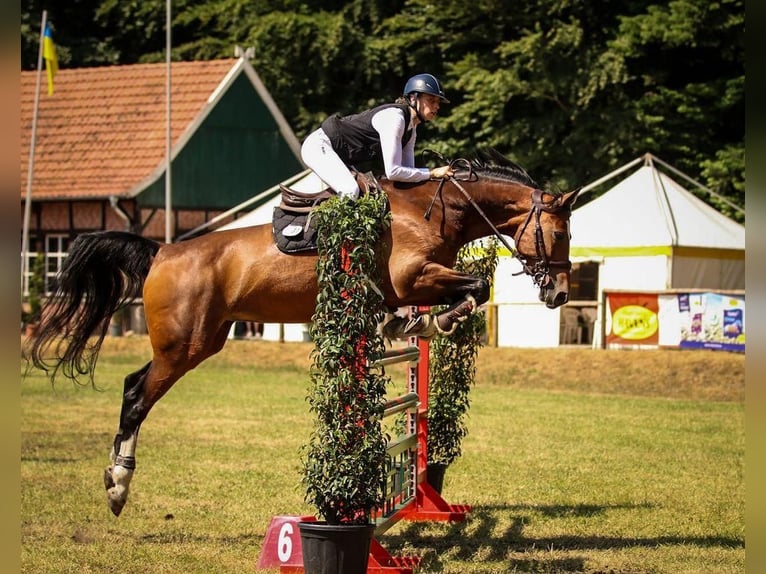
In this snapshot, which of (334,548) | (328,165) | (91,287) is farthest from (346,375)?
(91,287)

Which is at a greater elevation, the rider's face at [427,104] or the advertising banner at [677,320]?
the rider's face at [427,104]

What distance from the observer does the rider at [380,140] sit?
18.5 feet

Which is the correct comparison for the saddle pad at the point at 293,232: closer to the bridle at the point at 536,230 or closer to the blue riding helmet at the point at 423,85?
the bridle at the point at 536,230

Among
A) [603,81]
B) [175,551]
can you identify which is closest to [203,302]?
[175,551]

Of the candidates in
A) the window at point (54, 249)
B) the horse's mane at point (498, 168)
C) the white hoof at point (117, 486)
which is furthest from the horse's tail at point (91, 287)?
the window at point (54, 249)

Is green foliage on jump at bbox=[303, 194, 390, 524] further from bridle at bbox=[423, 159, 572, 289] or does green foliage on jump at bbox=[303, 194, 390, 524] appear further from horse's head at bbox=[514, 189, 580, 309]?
horse's head at bbox=[514, 189, 580, 309]

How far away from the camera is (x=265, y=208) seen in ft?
72.8

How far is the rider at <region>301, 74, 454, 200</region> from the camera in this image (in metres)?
5.64

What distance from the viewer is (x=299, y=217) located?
5703 mm

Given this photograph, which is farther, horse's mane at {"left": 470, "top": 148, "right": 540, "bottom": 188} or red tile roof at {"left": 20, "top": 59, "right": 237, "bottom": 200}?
red tile roof at {"left": 20, "top": 59, "right": 237, "bottom": 200}

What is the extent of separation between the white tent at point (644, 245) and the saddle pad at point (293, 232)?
13800 millimetres

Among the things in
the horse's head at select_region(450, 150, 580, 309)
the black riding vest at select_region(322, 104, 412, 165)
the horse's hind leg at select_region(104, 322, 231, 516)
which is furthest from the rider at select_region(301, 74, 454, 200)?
the horse's hind leg at select_region(104, 322, 231, 516)

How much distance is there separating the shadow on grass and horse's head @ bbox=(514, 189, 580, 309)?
1.45 metres

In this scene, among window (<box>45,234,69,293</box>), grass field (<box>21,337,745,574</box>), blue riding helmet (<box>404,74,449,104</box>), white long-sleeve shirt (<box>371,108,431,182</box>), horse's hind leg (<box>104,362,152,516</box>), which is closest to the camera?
white long-sleeve shirt (<box>371,108,431,182</box>)
